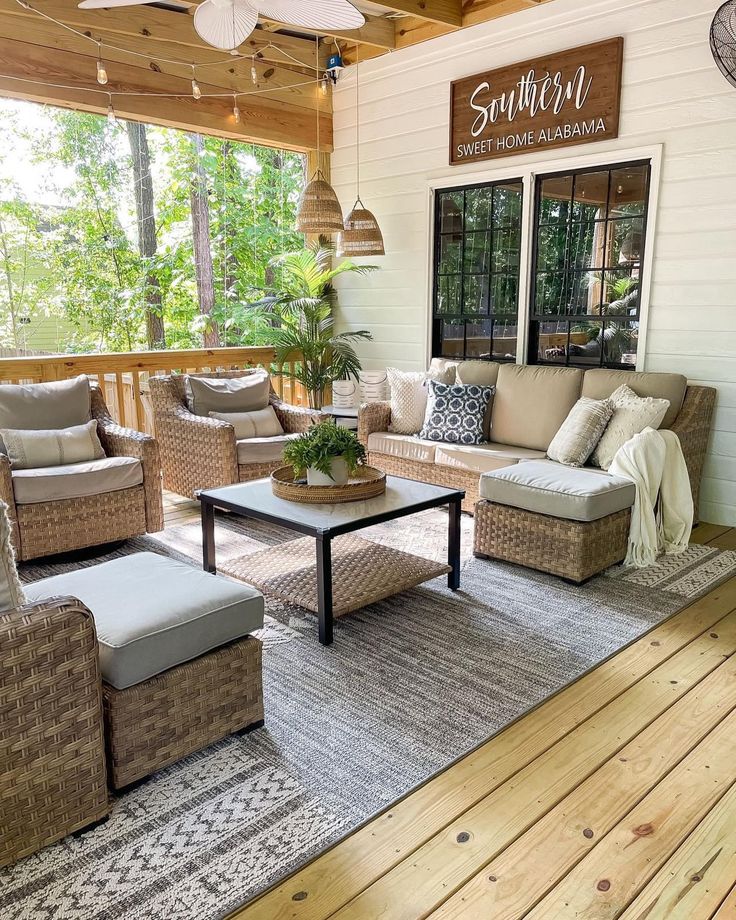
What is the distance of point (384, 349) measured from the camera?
620cm

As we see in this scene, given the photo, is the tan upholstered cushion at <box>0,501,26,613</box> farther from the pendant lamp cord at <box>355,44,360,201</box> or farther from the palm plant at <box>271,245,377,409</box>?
the pendant lamp cord at <box>355,44,360,201</box>

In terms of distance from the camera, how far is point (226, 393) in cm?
496

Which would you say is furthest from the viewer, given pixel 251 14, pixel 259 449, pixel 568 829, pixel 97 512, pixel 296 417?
pixel 296 417

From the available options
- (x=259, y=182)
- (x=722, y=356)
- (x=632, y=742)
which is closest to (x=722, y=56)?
(x=722, y=356)

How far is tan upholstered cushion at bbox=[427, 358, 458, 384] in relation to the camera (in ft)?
16.9

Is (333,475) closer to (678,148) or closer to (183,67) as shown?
(678,148)

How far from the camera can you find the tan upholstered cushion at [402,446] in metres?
4.75

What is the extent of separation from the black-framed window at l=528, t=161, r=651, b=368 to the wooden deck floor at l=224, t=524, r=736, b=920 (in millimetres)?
2799

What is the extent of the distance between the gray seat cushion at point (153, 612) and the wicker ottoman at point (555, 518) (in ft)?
5.70

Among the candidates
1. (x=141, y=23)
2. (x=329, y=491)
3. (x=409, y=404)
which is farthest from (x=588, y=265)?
(x=141, y=23)

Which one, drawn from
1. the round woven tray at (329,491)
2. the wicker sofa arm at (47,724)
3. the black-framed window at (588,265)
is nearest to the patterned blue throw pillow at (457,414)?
the black-framed window at (588,265)

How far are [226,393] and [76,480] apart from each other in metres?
1.41

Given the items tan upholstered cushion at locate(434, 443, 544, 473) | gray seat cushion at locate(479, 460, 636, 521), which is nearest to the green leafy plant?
gray seat cushion at locate(479, 460, 636, 521)

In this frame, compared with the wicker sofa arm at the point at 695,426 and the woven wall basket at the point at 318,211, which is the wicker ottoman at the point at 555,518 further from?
the woven wall basket at the point at 318,211
